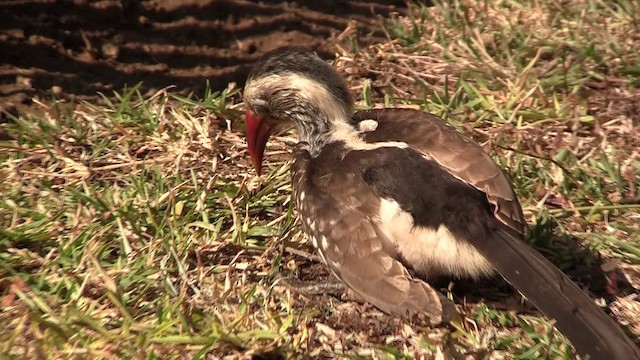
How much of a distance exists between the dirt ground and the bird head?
103cm

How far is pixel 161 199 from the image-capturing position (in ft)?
13.0

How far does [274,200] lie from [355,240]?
2.94ft

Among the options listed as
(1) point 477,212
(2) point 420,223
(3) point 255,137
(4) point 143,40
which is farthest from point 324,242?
(4) point 143,40

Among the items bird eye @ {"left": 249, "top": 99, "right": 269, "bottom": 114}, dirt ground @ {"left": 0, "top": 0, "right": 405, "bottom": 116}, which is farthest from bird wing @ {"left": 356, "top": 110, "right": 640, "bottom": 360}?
dirt ground @ {"left": 0, "top": 0, "right": 405, "bottom": 116}

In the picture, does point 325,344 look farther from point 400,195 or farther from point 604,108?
point 604,108

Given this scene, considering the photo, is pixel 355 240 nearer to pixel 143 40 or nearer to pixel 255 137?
pixel 255 137

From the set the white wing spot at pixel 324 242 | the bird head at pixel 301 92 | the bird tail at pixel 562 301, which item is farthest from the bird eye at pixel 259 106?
the bird tail at pixel 562 301

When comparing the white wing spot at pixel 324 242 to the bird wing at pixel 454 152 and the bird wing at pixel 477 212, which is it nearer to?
the bird wing at pixel 477 212

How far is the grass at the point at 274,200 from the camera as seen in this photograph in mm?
3309

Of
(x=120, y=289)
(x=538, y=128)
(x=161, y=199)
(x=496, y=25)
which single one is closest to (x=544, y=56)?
(x=496, y=25)

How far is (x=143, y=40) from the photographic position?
5.30 metres

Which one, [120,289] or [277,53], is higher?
[277,53]

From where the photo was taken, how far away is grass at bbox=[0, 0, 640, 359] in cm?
331

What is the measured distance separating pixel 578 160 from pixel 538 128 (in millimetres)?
309
